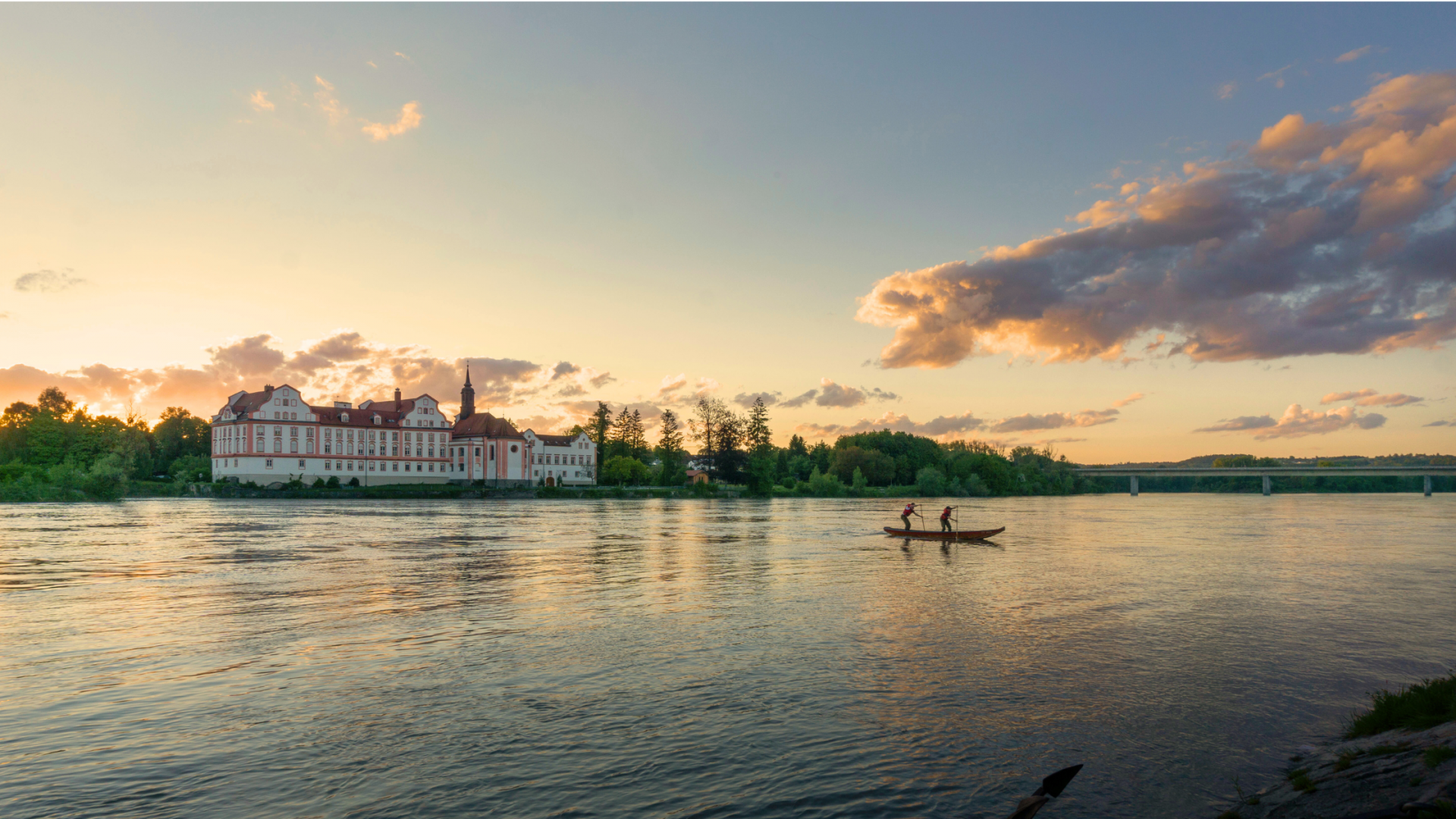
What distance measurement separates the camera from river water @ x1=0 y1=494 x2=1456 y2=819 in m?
11.2

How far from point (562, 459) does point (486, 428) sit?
697 inches

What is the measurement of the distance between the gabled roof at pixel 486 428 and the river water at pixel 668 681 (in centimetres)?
11907

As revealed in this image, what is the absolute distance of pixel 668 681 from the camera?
16781mm

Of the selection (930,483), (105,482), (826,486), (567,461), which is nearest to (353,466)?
(567,461)

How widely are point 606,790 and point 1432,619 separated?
92.6 feet

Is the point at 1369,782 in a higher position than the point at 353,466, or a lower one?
lower

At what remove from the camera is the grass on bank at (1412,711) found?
1162 centimetres

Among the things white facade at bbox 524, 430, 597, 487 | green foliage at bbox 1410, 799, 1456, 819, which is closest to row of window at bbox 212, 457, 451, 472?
white facade at bbox 524, 430, 597, 487

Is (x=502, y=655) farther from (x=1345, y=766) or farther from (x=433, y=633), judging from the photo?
(x=1345, y=766)

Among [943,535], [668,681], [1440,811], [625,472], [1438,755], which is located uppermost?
[625,472]

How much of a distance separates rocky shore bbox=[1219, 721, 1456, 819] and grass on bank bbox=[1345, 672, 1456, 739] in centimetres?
49

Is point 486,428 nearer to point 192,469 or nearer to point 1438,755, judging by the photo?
point 192,469

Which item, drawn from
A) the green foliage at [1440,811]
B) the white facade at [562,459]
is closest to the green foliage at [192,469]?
the white facade at [562,459]

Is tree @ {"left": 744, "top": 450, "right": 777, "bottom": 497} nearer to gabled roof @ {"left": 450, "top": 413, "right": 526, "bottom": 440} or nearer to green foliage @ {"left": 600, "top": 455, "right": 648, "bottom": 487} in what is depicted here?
green foliage @ {"left": 600, "top": 455, "right": 648, "bottom": 487}
